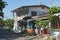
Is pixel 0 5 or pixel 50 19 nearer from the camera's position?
pixel 50 19

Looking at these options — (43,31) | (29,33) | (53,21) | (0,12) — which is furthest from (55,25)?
(0,12)

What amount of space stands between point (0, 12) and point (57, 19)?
30.9 ft

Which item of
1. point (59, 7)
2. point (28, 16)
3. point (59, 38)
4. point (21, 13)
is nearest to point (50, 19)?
point (59, 7)

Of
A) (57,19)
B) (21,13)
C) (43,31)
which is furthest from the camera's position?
(21,13)

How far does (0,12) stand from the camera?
30.1m

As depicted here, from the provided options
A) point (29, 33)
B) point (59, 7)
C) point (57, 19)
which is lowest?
point (29, 33)

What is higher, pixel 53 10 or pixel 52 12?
pixel 53 10

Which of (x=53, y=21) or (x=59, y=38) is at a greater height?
(x=53, y=21)

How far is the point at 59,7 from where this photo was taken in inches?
1178

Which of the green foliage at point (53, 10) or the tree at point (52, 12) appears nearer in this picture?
the tree at point (52, 12)

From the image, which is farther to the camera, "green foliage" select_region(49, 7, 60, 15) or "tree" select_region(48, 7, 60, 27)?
"green foliage" select_region(49, 7, 60, 15)

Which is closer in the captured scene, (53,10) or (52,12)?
(52,12)

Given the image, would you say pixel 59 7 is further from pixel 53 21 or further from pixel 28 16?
pixel 28 16

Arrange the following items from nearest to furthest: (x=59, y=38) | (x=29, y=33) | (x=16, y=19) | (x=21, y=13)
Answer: (x=59, y=38), (x=29, y=33), (x=21, y=13), (x=16, y=19)
